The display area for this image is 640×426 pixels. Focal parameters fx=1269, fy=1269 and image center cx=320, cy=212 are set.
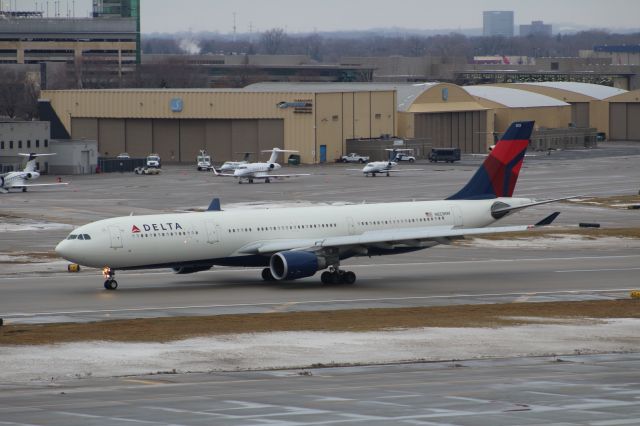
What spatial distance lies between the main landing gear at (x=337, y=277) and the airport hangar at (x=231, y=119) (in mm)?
106812

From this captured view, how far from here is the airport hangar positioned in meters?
173

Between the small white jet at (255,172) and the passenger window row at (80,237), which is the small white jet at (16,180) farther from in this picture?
the passenger window row at (80,237)

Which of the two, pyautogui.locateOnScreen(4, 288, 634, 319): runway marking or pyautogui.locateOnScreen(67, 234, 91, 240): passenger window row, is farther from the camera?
pyautogui.locateOnScreen(67, 234, 91, 240): passenger window row

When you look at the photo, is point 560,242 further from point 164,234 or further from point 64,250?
point 64,250

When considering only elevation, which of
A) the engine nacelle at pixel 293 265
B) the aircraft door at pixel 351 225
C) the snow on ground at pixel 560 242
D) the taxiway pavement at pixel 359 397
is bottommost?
the snow on ground at pixel 560 242

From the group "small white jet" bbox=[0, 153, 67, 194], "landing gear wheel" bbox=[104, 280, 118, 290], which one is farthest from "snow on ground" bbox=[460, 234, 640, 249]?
"small white jet" bbox=[0, 153, 67, 194]

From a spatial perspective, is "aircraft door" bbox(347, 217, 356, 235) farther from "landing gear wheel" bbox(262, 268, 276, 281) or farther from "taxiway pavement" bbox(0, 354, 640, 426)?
"taxiway pavement" bbox(0, 354, 640, 426)

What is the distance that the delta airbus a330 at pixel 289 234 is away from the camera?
60.6 m

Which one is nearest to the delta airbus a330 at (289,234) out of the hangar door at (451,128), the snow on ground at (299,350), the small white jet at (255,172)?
the snow on ground at (299,350)

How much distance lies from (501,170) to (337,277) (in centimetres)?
1243

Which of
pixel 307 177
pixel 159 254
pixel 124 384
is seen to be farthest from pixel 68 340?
pixel 307 177

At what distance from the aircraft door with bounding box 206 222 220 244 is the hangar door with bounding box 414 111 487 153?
12985 cm

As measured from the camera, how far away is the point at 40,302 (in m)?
58.0

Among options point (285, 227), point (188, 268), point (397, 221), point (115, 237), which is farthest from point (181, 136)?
point (115, 237)
